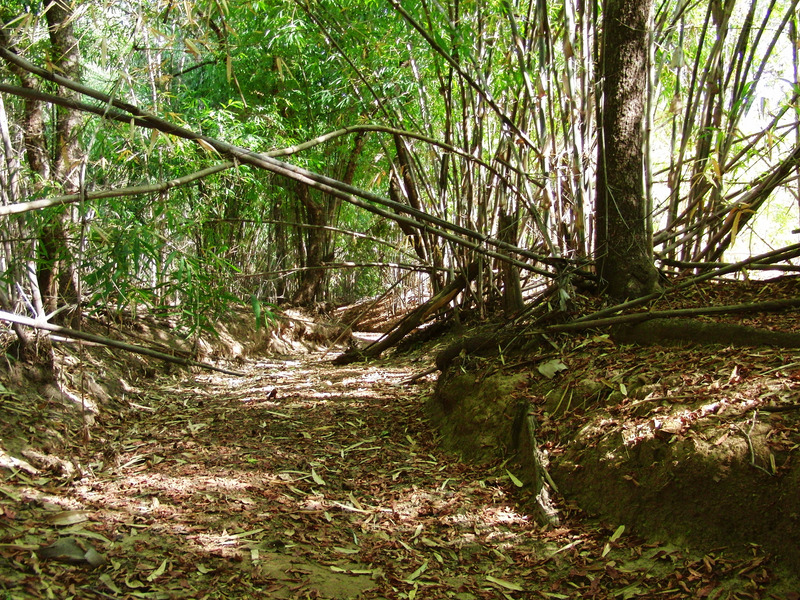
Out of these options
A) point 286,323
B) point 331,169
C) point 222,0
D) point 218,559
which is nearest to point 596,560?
point 218,559

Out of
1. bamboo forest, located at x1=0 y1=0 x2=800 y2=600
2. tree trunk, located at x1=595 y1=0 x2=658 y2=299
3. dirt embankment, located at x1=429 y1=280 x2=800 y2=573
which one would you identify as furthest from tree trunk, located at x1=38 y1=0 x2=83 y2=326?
tree trunk, located at x1=595 y1=0 x2=658 y2=299

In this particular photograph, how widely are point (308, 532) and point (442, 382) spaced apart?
4.32ft

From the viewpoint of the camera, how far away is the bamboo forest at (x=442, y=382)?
1.61 m

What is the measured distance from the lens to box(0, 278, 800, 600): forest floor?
153 cm

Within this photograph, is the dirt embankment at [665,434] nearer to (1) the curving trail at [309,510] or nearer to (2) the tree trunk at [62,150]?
(1) the curving trail at [309,510]

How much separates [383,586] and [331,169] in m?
6.19

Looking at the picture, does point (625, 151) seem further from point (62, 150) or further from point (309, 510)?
point (62, 150)

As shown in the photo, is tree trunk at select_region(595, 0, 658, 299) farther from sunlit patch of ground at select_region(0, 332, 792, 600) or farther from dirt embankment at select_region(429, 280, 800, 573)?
sunlit patch of ground at select_region(0, 332, 792, 600)

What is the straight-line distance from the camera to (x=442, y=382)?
10.1ft

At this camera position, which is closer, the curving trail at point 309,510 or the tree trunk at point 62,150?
the curving trail at point 309,510

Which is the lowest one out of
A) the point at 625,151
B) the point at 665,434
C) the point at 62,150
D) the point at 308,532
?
→ the point at 308,532

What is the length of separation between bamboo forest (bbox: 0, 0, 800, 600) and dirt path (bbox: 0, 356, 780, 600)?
0.4 inches

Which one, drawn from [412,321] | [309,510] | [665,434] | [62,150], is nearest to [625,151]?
[665,434]

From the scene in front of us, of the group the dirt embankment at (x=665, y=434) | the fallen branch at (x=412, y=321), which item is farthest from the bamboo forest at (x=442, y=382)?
the fallen branch at (x=412, y=321)
